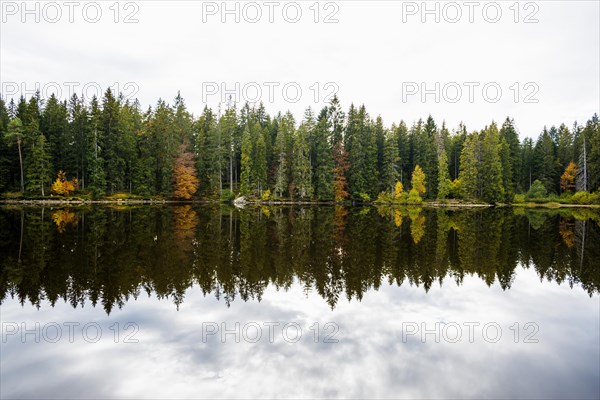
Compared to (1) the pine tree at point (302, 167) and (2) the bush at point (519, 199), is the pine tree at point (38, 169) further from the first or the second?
(2) the bush at point (519, 199)

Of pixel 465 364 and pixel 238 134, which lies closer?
pixel 465 364

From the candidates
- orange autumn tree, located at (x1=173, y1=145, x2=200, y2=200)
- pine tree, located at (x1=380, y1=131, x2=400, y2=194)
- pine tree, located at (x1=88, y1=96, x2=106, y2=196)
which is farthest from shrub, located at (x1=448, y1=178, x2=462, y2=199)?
pine tree, located at (x1=88, y1=96, x2=106, y2=196)

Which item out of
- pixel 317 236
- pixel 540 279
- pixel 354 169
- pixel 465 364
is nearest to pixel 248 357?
pixel 465 364

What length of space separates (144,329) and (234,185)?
A: 7277cm

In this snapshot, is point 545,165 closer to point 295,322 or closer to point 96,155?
point 96,155

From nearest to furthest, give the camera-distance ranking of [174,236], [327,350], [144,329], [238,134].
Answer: [327,350] → [144,329] → [174,236] → [238,134]

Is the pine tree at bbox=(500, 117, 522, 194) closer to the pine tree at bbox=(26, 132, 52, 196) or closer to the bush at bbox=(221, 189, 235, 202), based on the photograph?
the bush at bbox=(221, 189, 235, 202)

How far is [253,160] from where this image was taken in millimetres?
72938

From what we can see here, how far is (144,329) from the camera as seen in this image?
8461 mm

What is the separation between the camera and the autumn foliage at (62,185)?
60.8m

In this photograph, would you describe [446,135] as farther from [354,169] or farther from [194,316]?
[194,316]

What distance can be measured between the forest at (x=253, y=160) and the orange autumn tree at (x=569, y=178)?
273 mm

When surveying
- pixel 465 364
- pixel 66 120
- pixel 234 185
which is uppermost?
pixel 66 120

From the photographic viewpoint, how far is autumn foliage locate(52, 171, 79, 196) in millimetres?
60781
